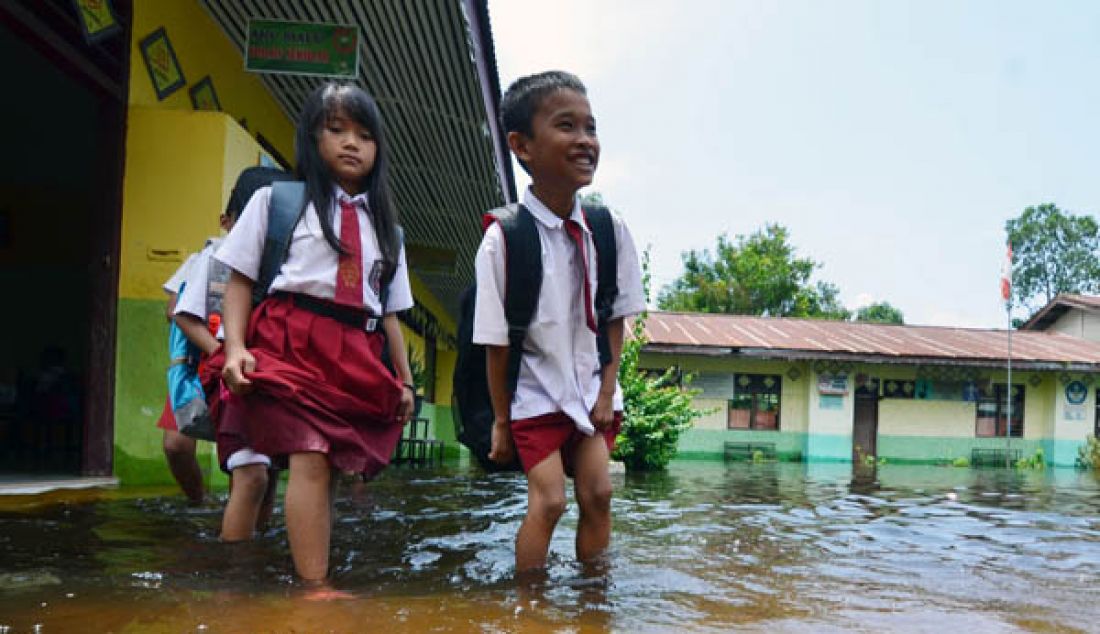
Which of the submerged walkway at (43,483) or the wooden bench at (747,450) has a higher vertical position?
the submerged walkway at (43,483)

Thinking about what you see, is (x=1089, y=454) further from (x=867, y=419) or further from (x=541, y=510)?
(x=541, y=510)

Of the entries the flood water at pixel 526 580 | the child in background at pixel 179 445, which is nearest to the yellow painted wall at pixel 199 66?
the child in background at pixel 179 445

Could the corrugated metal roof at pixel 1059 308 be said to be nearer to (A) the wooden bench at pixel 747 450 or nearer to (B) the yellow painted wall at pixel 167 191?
(A) the wooden bench at pixel 747 450

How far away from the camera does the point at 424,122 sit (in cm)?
797

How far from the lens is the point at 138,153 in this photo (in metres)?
5.57

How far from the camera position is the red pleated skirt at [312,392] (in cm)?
237

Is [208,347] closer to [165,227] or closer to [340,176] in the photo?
[340,176]

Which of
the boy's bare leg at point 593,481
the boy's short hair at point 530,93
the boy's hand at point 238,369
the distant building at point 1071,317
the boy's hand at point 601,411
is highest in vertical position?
the distant building at point 1071,317

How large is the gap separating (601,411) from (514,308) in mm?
440

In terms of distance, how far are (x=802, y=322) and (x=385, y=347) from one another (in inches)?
953

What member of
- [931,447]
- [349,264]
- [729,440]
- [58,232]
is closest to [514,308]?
[349,264]

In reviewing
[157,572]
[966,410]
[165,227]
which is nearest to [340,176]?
[157,572]

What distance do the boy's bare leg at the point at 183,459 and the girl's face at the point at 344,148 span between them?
2033mm

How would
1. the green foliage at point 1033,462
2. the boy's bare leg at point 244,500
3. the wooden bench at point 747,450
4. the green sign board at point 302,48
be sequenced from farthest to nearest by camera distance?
the green foliage at point 1033,462, the wooden bench at point 747,450, the green sign board at point 302,48, the boy's bare leg at point 244,500
